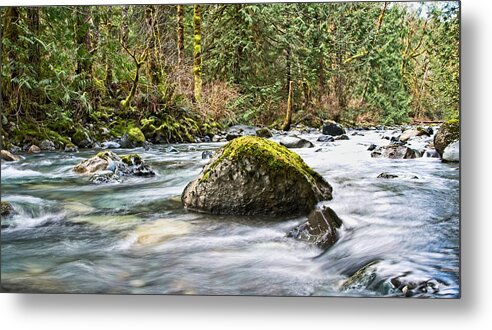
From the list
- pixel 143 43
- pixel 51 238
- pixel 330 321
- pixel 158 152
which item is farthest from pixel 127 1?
pixel 330 321

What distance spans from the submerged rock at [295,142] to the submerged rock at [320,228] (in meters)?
0.39

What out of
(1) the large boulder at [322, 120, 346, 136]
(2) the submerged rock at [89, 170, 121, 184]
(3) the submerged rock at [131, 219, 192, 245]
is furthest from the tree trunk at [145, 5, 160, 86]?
(1) the large boulder at [322, 120, 346, 136]

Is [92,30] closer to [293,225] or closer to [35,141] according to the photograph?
[35,141]

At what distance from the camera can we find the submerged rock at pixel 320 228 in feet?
11.1

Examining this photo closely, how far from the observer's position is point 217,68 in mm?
3541

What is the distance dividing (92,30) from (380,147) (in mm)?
1879

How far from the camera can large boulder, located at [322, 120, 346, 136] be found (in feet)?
11.4

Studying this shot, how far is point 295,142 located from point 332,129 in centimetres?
23

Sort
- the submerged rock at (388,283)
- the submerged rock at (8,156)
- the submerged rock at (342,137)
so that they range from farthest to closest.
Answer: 1. the submerged rock at (8,156)
2. the submerged rock at (342,137)
3. the submerged rock at (388,283)

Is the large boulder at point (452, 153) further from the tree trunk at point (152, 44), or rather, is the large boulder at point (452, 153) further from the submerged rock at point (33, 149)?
the submerged rock at point (33, 149)

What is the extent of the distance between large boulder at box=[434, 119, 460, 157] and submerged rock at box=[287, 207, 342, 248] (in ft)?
2.36

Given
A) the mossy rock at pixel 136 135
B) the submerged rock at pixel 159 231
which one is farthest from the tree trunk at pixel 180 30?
the submerged rock at pixel 159 231

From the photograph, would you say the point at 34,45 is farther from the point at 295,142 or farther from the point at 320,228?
the point at 320,228

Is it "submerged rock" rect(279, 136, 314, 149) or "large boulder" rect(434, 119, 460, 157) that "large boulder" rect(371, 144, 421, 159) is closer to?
"large boulder" rect(434, 119, 460, 157)
